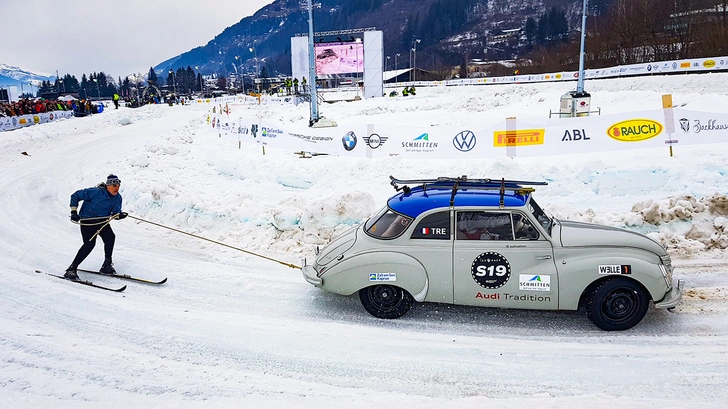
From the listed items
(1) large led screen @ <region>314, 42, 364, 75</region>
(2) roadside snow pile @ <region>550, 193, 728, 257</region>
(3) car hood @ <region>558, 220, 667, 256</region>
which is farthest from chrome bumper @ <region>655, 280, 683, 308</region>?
(1) large led screen @ <region>314, 42, 364, 75</region>

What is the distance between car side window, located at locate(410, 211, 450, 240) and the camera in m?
6.25

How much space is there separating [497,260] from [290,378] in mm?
2961

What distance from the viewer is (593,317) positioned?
19.4 feet

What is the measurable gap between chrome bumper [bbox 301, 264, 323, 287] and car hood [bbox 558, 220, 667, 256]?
11.0 ft

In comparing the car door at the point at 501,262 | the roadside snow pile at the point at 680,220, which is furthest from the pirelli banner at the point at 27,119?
the roadside snow pile at the point at 680,220

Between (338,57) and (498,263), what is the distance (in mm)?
58976

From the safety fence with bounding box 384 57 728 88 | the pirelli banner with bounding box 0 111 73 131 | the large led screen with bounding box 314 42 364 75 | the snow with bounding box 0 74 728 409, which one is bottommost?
the snow with bounding box 0 74 728 409

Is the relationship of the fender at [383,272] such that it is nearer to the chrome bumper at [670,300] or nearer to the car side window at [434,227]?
the car side window at [434,227]

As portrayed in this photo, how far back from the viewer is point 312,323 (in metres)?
6.39

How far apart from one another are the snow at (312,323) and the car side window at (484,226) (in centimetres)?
118

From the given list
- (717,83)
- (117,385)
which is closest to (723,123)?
(117,385)

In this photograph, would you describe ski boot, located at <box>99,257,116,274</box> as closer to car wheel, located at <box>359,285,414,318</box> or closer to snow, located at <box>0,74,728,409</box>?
snow, located at <box>0,74,728,409</box>

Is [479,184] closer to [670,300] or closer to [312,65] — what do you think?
[670,300]

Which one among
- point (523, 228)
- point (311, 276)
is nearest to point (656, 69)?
point (523, 228)
